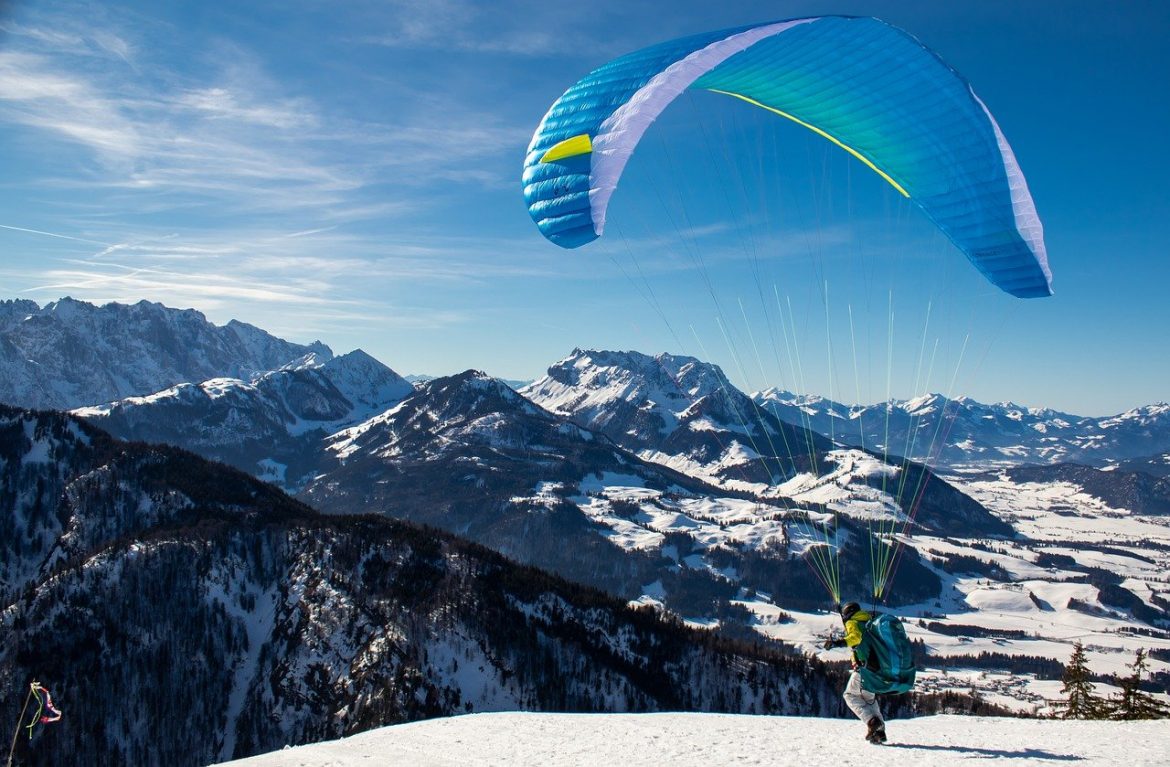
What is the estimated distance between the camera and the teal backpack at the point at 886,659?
50.0 ft

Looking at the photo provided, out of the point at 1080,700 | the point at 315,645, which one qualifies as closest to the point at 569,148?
the point at 1080,700

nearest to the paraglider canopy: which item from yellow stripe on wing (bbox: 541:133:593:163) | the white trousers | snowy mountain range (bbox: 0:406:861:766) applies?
yellow stripe on wing (bbox: 541:133:593:163)

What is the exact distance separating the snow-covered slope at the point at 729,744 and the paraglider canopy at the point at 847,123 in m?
12.9

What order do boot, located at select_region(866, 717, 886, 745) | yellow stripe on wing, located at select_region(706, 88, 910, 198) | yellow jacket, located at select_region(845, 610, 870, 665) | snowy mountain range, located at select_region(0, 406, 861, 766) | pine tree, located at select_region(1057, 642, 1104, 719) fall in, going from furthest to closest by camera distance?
1. snowy mountain range, located at select_region(0, 406, 861, 766)
2. pine tree, located at select_region(1057, 642, 1104, 719)
3. yellow stripe on wing, located at select_region(706, 88, 910, 198)
4. yellow jacket, located at select_region(845, 610, 870, 665)
5. boot, located at select_region(866, 717, 886, 745)

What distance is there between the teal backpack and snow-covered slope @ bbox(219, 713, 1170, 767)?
49.1 inches

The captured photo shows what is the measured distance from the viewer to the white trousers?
50.4 ft

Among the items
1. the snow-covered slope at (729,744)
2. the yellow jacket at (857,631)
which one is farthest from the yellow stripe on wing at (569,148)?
the snow-covered slope at (729,744)

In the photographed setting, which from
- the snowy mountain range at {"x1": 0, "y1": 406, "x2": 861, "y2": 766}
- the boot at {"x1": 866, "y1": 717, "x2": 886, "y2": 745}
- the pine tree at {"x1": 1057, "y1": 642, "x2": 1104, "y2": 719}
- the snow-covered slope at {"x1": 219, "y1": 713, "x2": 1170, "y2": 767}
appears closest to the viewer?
the snow-covered slope at {"x1": 219, "y1": 713, "x2": 1170, "y2": 767}

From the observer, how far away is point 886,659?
15.3 metres

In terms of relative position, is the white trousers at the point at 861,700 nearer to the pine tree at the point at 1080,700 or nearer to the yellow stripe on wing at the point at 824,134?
the yellow stripe on wing at the point at 824,134

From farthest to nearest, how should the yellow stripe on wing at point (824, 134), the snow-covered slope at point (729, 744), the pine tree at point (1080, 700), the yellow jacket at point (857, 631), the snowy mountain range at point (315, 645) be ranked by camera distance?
the snowy mountain range at point (315, 645)
the pine tree at point (1080, 700)
the yellow stripe on wing at point (824, 134)
the yellow jacket at point (857, 631)
the snow-covered slope at point (729, 744)

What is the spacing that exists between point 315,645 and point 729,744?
9219cm

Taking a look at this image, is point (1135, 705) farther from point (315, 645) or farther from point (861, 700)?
point (315, 645)

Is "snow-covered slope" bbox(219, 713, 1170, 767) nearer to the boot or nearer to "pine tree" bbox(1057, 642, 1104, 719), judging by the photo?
the boot
